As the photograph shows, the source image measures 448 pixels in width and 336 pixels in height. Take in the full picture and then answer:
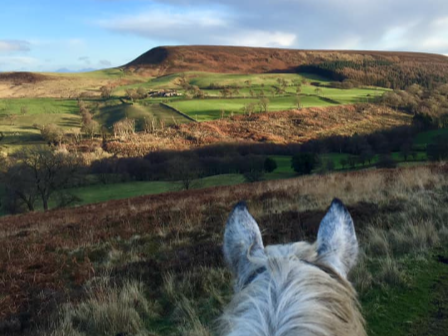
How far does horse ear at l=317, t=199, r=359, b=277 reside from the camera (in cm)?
166

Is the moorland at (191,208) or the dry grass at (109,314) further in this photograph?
the moorland at (191,208)

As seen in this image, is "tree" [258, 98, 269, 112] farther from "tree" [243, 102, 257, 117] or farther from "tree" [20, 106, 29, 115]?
"tree" [20, 106, 29, 115]

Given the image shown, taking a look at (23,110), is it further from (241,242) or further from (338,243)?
(338,243)

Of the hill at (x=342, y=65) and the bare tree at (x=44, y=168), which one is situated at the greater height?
the hill at (x=342, y=65)

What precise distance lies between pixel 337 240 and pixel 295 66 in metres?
197

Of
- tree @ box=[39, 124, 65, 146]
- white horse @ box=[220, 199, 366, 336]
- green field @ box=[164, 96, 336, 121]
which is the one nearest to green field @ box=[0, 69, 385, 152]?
green field @ box=[164, 96, 336, 121]

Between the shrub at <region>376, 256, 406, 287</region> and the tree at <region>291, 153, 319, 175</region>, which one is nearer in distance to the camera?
the shrub at <region>376, 256, 406, 287</region>

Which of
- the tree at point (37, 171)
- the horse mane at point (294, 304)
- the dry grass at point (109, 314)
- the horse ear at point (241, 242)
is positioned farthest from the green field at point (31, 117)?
the horse mane at point (294, 304)

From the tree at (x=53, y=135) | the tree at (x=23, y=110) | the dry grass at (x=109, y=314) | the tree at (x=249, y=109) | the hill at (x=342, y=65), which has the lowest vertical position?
the tree at (x=53, y=135)

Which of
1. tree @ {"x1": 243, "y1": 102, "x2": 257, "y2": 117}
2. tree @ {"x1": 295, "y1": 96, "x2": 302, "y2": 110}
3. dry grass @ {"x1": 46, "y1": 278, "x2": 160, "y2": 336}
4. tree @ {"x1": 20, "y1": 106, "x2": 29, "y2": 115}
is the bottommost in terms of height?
dry grass @ {"x1": 46, "y1": 278, "x2": 160, "y2": 336}

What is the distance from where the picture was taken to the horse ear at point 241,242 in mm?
1783

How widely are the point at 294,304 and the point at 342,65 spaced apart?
18341cm

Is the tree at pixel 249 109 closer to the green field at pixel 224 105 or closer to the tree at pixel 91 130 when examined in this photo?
the green field at pixel 224 105

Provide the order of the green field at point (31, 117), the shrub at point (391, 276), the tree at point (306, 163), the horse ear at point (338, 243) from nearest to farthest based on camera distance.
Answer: the horse ear at point (338, 243) → the shrub at point (391, 276) → the tree at point (306, 163) → the green field at point (31, 117)
